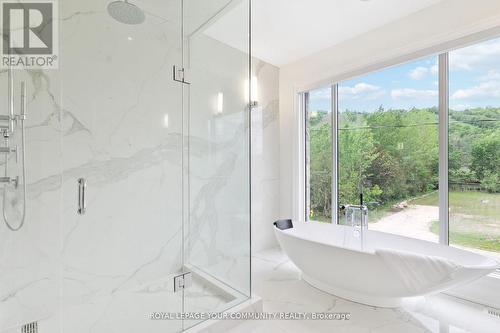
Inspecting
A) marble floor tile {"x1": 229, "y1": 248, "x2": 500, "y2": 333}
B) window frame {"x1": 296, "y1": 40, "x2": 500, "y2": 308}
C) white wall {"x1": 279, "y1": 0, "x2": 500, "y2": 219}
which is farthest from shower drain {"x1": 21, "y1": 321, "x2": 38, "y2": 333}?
window frame {"x1": 296, "y1": 40, "x2": 500, "y2": 308}

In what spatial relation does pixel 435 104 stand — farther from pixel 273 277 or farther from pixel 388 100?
pixel 273 277

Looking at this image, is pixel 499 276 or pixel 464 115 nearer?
pixel 499 276

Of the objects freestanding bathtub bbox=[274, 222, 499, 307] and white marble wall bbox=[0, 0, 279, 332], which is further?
white marble wall bbox=[0, 0, 279, 332]

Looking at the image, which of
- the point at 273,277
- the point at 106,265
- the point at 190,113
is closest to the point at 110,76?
the point at 190,113

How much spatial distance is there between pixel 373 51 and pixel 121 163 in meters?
2.68

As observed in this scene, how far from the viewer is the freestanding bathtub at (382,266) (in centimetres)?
175

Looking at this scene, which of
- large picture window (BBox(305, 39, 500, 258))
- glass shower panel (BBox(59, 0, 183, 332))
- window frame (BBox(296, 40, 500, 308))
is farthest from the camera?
large picture window (BBox(305, 39, 500, 258))

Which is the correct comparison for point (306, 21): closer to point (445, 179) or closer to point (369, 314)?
point (445, 179)

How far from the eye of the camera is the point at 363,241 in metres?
2.76

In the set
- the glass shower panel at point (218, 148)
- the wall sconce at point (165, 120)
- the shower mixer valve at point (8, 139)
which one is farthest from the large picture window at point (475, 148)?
the shower mixer valve at point (8, 139)

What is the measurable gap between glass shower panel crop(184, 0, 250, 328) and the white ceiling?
0.06ft

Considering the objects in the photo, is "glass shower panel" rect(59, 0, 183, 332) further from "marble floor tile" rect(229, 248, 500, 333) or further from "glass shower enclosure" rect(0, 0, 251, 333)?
"marble floor tile" rect(229, 248, 500, 333)

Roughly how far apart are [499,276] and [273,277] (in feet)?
6.14

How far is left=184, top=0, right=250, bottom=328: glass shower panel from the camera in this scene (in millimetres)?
2215
